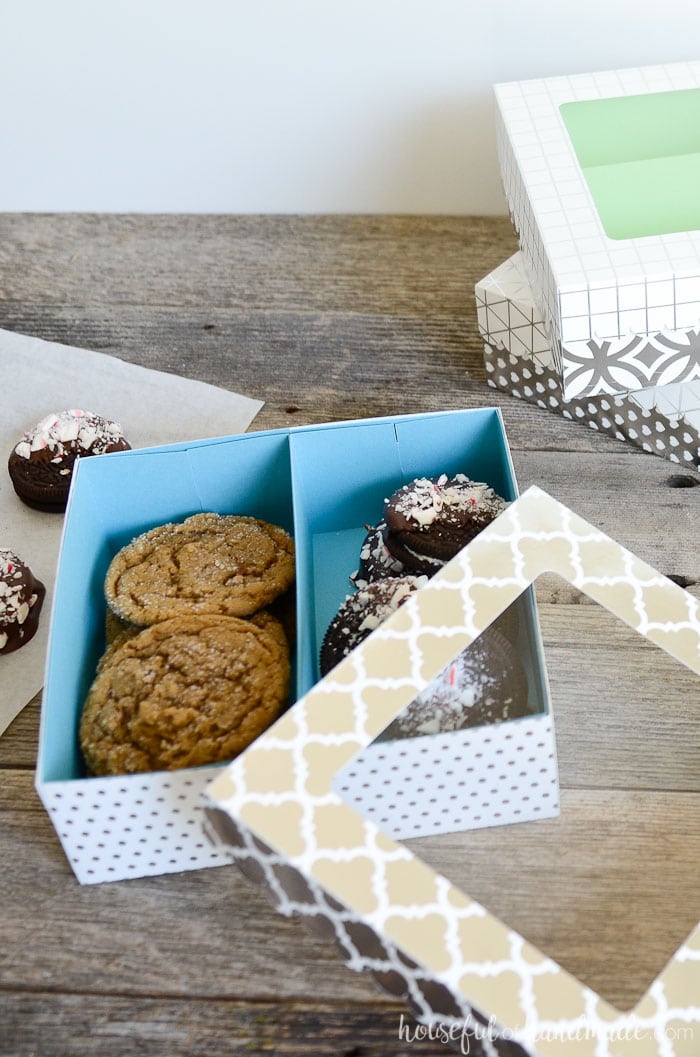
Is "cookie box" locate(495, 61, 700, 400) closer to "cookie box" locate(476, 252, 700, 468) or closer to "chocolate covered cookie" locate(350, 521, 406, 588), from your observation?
"cookie box" locate(476, 252, 700, 468)

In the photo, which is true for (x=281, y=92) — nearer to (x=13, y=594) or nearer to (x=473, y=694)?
(x=13, y=594)

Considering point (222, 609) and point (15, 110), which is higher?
point (15, 110)

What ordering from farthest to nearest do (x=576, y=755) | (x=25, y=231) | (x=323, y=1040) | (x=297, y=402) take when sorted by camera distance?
(x=25, y=231), (x=297, y=402), (x=576, y=755), (x=323, y=1040)

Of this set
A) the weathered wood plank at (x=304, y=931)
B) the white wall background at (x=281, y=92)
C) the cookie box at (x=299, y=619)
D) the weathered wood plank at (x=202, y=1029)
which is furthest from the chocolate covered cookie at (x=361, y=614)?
the white wall background at (x=281, y=92)

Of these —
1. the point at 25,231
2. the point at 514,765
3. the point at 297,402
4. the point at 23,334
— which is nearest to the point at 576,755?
the point at 514,765

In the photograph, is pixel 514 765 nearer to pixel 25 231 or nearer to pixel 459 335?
pixel 459 335
